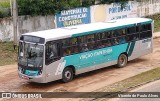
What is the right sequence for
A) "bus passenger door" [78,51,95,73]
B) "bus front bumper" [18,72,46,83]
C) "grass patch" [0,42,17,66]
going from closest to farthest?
"bus front bumper" [18,72,46,83], "bus passenger door" [78,51,95,73], "grass patch" [0,42,17,66]

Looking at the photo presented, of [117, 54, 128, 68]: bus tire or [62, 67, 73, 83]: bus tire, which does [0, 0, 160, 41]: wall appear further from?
[62, 67, 73, 83]: bus tire

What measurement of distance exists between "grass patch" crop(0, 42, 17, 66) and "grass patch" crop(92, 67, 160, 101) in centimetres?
764

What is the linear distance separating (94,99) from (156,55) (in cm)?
1001

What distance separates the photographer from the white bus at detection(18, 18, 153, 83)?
17.6m

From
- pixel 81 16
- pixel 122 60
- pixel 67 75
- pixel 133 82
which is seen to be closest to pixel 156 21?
pixel 81 16

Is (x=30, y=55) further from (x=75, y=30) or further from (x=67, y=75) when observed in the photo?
(x=75, y=30)

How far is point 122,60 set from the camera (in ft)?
71.8

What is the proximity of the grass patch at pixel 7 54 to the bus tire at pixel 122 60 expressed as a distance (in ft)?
20.9

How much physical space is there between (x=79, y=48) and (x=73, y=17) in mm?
9890

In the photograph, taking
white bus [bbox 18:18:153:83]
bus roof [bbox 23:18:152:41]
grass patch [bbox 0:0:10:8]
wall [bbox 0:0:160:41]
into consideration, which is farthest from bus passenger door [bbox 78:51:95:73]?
grass patch [bbox 0:0:10:8]

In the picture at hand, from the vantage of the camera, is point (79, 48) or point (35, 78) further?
point (79, 48)

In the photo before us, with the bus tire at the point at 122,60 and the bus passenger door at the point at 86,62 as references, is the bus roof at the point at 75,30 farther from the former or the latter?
the bus tire at the point at 122,60

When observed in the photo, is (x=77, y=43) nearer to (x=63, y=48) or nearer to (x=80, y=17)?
(x=63, y=48)

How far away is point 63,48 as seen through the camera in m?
18.4
